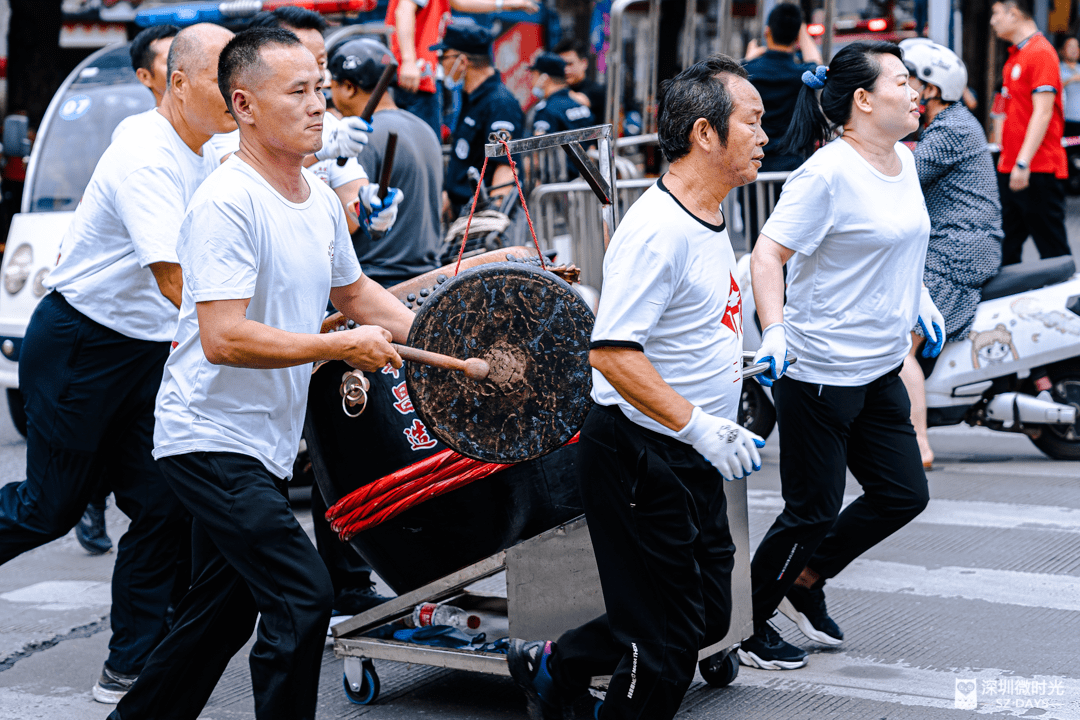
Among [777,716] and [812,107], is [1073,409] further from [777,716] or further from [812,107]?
[777,716]

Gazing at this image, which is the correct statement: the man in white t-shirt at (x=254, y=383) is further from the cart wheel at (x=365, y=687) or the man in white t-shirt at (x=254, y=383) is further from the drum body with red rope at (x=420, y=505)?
the cart wheel at (x=365, y=687)

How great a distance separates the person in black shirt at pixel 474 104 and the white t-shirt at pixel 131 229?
446 centimetres

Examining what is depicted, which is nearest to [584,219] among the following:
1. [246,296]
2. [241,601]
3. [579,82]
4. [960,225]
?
[960,225]

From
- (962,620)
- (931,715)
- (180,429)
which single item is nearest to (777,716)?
(931,715)

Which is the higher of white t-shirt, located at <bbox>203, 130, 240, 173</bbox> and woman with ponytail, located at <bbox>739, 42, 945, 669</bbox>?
white t-shirt, located at <bbox>203, 130, 240, 173</bbox>

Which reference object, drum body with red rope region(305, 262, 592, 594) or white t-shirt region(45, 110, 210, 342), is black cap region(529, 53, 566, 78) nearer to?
white t-shirt region(45, 110, 210, 342)

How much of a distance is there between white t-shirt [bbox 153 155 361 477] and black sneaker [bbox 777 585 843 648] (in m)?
1.83

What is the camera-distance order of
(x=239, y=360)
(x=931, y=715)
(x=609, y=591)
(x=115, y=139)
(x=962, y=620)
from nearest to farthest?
1. (x=239, y=360)
2. (x=609, y=591)
3. (x=931, y=715)
4. (x=115, y=139)
5. (x=962, y=620)

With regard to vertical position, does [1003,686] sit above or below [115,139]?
below

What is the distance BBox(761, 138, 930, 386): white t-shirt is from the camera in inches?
151

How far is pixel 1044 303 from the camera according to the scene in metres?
6.62

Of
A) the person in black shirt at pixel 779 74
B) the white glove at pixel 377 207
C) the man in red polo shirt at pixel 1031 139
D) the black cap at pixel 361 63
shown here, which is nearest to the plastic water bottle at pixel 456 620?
the white glove at pixel 377 207

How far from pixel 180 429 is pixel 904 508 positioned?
7.22ft

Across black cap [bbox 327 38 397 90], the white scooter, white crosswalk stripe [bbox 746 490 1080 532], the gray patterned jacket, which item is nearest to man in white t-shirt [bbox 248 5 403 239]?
black cap [bbox 327 38 397 90]
